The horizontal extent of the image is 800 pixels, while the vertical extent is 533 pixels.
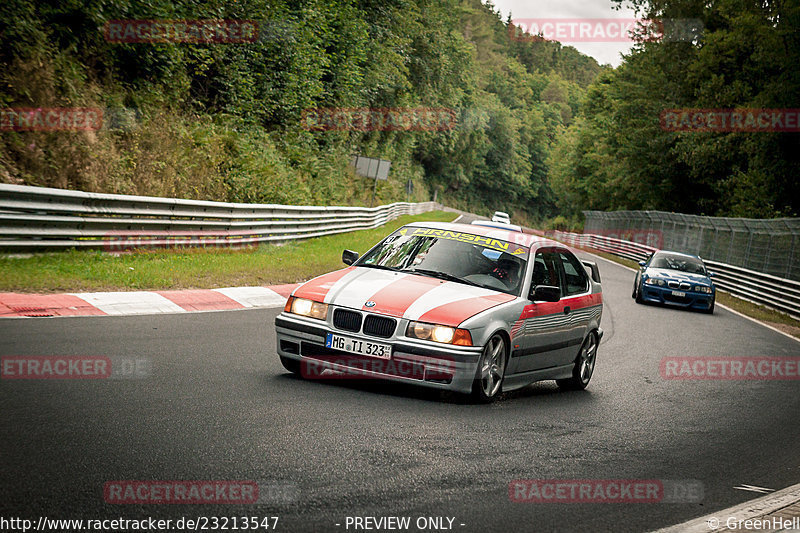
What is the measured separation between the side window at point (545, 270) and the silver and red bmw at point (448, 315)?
1 cm

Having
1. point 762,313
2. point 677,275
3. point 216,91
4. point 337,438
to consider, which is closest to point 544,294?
point 337,438

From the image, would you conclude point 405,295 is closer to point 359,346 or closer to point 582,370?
point 359,346

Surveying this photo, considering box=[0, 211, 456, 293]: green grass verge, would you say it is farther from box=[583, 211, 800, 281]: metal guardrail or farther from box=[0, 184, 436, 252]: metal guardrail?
box=[583, 211, 800, 281]: metal guardrail

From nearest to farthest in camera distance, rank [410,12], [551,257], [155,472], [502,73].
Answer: [155,472] < [551,257] < [410,12] < [502,73]

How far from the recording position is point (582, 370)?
922 cm

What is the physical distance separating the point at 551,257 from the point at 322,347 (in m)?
2.87

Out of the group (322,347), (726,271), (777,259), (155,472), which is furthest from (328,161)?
(155,472)

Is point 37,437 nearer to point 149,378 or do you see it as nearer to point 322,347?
point 149,378

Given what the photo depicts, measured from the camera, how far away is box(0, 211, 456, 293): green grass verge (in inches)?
441

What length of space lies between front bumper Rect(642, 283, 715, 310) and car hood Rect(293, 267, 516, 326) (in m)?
14.9

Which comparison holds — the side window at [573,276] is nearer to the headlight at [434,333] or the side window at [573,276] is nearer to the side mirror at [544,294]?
the side mirror at [544,294]

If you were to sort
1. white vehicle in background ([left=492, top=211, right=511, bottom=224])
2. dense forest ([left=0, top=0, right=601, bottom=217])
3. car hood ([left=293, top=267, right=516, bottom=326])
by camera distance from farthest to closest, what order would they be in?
white vehicle in background ([left=492, top=211, right=511, bottom=224])
dense forest ([left=0, top=0, right=601, bottom=217])
car hood ([left=293, top=267, right=516, bottom=326])

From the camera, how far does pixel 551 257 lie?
8859 mm

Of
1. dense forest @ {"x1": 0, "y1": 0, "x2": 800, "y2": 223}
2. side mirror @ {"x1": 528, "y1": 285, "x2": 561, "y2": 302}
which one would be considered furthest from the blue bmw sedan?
side mirror @ {"x1": 528, "y1": 285, "x2": 561, "y2": 302}
